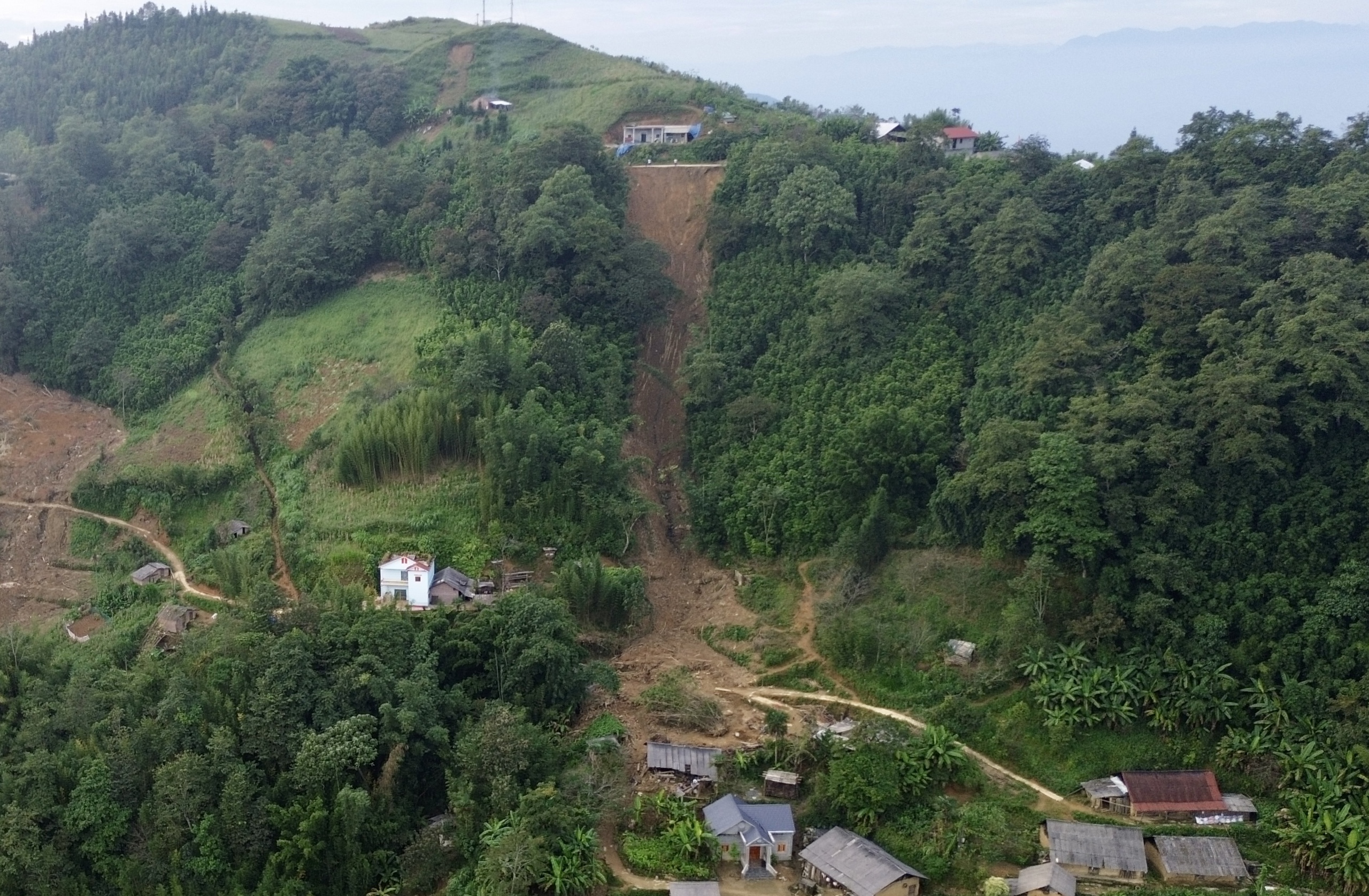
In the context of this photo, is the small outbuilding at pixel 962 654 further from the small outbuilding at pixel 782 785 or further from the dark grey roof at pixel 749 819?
the dark grey roof at pixel 749 819

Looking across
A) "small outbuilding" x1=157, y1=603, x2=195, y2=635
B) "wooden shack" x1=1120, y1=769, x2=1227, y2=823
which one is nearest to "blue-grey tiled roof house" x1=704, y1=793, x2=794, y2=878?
"wooden shack" x1=1120, y1=769, x2=1227, y2=823

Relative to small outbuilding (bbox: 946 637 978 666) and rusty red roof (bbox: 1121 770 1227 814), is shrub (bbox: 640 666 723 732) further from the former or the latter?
rusty red roof (bbox: 1121 770 1227 814)

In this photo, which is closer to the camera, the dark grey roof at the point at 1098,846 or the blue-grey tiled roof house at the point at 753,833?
the dark grey roof at the point at 1098,846

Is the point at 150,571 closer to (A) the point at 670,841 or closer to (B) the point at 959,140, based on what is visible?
(A) the point at 670,841

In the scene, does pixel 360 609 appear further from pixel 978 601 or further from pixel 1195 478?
pixel 1195 478

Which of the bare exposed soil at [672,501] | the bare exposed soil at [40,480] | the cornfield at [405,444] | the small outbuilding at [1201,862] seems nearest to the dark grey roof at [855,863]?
the bare exposed soil at [672,501]

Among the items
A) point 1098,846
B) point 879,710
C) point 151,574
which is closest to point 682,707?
point 879,710
